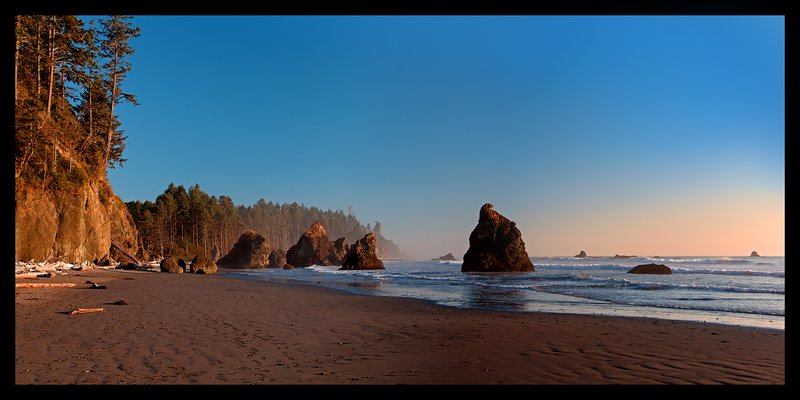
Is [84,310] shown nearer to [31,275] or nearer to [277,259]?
[31,275]

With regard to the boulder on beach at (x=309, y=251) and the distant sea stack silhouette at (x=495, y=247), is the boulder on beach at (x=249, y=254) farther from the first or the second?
the distant sea stack silhouette at (x=495, y=247)

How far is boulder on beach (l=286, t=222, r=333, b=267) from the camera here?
111125 mm

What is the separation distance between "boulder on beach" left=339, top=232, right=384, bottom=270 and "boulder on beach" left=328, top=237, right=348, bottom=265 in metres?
47.7

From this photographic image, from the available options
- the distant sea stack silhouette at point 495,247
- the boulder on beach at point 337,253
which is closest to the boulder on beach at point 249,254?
the boulder on beach at point 337,253

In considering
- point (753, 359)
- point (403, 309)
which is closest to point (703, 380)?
point (753, 359)

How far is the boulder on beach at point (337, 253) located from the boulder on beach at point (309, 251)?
9.84 ft

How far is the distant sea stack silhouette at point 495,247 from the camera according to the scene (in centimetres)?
6041

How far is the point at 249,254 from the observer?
88.4m

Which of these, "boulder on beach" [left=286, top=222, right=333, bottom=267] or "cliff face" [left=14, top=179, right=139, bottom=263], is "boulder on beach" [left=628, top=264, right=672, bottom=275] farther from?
"boulder on beach" [left=286, top=222, right=333, bottom=267]

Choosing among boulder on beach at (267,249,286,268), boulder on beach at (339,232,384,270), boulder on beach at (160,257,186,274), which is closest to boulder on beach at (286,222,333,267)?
boulder on beach at (267,249,286,268)
